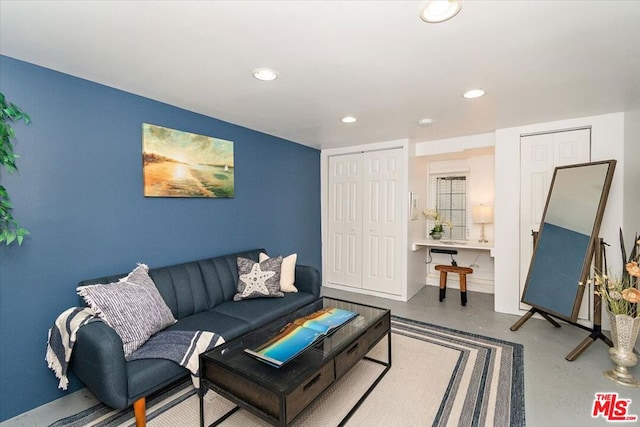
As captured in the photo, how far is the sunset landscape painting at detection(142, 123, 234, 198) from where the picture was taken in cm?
247

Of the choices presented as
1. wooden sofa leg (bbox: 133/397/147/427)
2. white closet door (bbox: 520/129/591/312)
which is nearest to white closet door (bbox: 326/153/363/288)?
white closet door (bbox: 520/129/591/312)

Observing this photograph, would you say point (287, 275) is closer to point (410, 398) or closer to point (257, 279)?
point (257, 279)

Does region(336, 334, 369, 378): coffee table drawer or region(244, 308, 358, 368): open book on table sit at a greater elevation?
region(244, 308, 358, 368): open book on table

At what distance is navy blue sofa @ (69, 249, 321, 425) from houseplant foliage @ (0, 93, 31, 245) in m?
0.52

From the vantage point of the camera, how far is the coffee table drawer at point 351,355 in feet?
5.82

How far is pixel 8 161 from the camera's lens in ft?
5.48

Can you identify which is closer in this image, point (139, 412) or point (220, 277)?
point (139, 412)

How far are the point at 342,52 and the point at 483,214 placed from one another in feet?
10.9

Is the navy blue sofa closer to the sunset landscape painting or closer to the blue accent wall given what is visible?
the blue accent wall

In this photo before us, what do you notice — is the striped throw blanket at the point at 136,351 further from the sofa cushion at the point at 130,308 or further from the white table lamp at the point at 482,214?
the white table lamp at the point at 482,214

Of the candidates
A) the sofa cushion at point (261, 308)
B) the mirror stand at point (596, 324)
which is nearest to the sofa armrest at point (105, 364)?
the sofa cushion at point (261, 308)

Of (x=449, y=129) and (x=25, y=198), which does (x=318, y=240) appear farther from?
(x=25, y=198)

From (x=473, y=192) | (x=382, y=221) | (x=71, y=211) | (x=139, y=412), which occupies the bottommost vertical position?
(x=139, y=412)

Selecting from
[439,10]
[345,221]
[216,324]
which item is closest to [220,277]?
[216,324]
